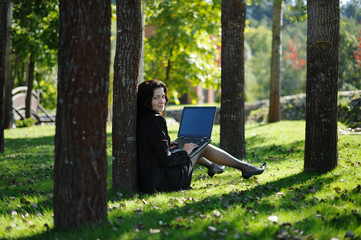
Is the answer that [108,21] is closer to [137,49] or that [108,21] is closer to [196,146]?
[137,49]

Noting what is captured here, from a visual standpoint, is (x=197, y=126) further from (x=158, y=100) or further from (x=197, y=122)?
(x=158, y=100)

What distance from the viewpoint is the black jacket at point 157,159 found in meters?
5.20

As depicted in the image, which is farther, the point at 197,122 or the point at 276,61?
the point at 276,61

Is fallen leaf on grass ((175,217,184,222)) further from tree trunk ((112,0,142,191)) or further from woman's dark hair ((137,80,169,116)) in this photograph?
woman's dark hair ((137,80,169,116))

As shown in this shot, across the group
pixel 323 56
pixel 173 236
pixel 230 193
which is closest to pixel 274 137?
pixel 323 56

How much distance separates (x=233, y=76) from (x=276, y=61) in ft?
26.7

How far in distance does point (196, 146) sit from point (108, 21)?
8.64 feet

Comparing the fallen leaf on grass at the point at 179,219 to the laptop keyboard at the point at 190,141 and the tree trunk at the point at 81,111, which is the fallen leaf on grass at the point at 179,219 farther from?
the laptop keyboard at the point at 190,141

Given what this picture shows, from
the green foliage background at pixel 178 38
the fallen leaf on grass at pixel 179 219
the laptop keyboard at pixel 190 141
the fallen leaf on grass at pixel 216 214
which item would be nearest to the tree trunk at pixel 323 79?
the laptop keyboard at pixel 190 141

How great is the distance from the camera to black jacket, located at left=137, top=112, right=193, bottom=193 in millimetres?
5203

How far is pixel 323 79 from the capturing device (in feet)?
20.0

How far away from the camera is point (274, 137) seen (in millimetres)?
11906

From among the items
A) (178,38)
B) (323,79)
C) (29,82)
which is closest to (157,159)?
(323,79)

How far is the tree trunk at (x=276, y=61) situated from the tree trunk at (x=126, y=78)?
11.0 meters
